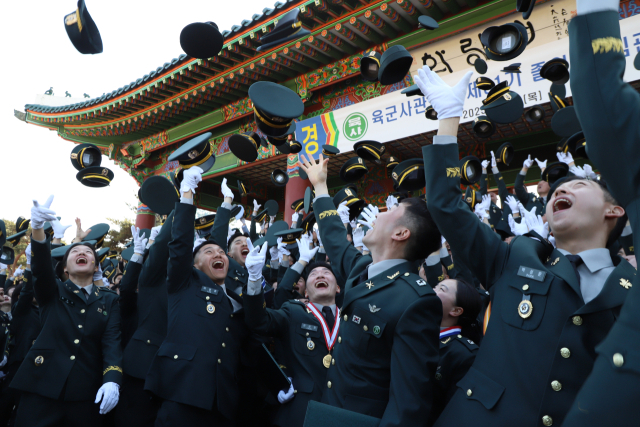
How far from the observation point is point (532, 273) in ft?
4.54

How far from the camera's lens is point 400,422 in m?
1.37

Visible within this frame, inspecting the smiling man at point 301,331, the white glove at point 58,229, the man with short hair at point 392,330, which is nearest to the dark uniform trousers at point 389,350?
the man with short hair at point 392,330

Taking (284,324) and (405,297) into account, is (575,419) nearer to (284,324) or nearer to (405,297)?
(405,297)

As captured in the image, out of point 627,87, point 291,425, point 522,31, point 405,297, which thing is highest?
point 522,31

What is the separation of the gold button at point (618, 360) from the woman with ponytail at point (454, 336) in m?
1.04

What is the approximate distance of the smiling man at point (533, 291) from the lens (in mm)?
1187

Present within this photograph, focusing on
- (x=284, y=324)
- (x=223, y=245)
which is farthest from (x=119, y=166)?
(x=284, y=324)

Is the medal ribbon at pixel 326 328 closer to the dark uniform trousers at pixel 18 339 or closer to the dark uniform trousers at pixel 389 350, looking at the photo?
the dark uniform trousers at pixel 389 350

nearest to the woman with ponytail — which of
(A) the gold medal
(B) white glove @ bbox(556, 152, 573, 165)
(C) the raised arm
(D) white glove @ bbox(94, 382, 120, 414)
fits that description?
(A) the gold medal

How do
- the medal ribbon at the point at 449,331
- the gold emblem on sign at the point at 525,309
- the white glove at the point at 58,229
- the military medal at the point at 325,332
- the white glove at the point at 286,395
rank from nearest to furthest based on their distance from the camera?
the gold emblem on sign at the point at 525,309 → the medal ribbon at the point at 449,331 → the white glove at the point at 286,395 → the military medal at the point at 325,332 → the white glove at the point at 58,229

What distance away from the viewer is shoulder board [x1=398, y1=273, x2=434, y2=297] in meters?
1.66

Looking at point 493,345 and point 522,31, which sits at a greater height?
point 522,31

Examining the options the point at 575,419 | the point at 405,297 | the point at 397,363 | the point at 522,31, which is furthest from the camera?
the point at 522,31

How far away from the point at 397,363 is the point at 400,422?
20 centimetres
